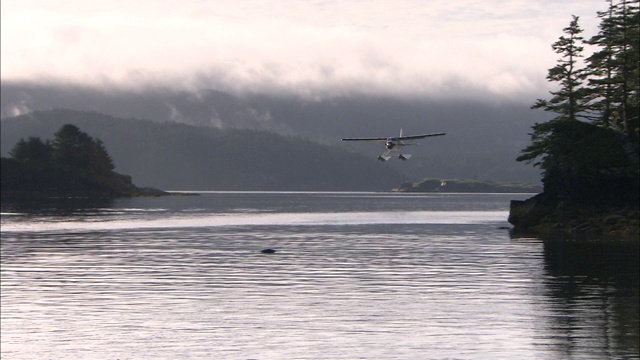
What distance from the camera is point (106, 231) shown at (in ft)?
428

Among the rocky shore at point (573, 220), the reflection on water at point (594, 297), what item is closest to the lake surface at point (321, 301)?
the reflection on water at point (594, 297)

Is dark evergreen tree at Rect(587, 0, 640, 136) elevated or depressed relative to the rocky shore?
elevated

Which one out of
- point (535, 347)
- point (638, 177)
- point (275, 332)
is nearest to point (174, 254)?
point (275, 332)

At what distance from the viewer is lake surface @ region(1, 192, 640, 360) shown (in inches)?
1531

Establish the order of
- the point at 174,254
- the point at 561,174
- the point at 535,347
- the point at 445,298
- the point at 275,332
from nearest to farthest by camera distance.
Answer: the point at 535,347, the point at 275,332, the point at 445,298, the point at 174,254, the point at 561,174

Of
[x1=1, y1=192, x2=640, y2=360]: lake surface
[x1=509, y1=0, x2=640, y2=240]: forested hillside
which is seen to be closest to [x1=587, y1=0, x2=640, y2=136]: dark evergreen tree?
[x1=509, y1=0, x2=640, y2=240]: forested hillside

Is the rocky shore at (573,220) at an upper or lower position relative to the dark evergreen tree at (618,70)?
lower

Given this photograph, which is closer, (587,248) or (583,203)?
(587,248)

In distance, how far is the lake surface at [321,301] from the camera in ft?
128

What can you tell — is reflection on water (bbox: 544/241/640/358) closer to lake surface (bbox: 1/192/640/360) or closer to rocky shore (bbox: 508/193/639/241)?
lake surface (bbox: 1/192/640/360)

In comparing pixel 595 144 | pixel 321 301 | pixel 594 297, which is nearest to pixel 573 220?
pixel 595 144

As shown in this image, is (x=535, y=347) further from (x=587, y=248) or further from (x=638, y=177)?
(x=638, y=177)

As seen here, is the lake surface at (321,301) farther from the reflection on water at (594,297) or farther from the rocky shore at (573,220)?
the rocky shore at (573,220)

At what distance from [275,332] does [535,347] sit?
11.8 meters
